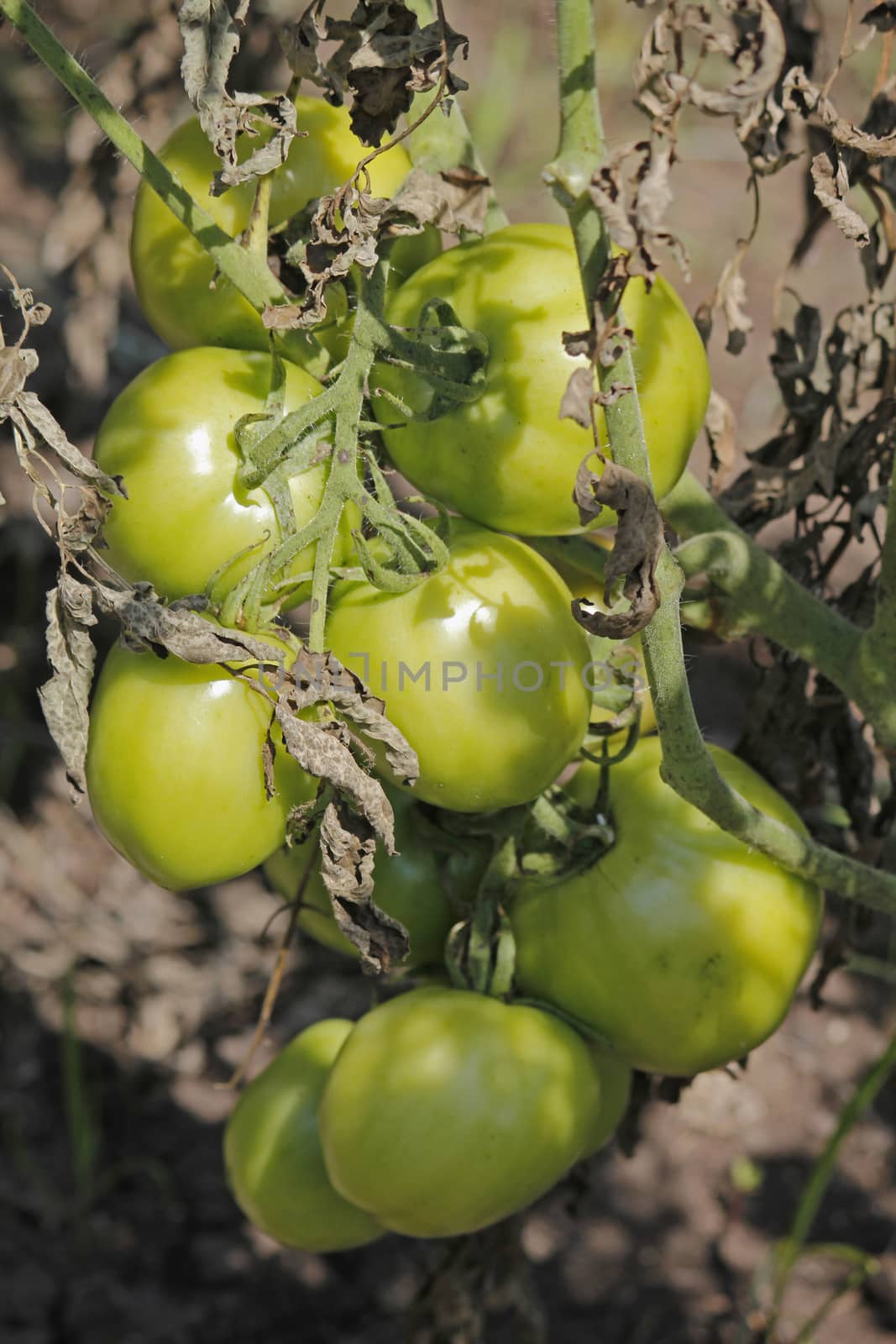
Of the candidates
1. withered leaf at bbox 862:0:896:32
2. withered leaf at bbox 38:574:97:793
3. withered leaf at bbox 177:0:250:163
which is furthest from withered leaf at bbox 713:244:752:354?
withered leaf at bbox 38:574:97:793

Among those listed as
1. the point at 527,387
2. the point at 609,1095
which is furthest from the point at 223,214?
the point at 609,1095

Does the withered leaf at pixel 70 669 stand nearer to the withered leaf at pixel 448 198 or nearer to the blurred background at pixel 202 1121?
the withered leaf at pixel 448 198

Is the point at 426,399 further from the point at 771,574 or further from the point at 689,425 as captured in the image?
the point at 771,574

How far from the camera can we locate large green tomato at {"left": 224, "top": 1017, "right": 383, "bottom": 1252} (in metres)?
1.00

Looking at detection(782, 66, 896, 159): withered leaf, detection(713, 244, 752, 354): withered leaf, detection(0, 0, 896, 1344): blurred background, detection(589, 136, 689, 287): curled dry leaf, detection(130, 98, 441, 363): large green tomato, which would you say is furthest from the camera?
detection(0, 0, 896, 1344): blurred background

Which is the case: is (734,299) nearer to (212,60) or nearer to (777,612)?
(777,612)

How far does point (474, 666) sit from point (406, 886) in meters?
0.28

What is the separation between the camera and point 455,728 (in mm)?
753

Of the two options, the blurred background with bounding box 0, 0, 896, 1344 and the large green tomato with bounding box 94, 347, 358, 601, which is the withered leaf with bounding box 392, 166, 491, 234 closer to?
the large green tomato with bounding box 94, 347, 358, 601

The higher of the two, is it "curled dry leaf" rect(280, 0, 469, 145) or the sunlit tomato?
"curled dry leaf" rect(280, 0, 469, 145)

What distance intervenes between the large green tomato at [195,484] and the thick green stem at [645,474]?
207 mm

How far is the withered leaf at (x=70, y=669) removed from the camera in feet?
2.45

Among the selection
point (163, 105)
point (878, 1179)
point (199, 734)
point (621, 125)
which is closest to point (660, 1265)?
point (878, 1179)

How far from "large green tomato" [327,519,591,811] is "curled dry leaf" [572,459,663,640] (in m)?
0.12
